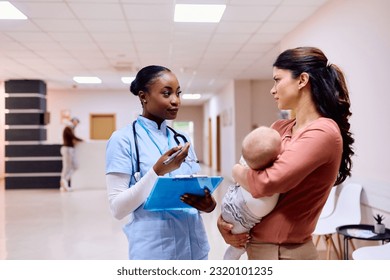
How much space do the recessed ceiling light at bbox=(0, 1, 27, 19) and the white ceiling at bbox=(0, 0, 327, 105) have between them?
93mm

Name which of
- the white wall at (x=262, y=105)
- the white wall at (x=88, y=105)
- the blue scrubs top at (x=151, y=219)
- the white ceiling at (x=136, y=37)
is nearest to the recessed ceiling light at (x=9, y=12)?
the white ceiling at (x=136, y=37)

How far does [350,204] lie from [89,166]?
6.36m

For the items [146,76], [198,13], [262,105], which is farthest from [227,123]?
[146,76]

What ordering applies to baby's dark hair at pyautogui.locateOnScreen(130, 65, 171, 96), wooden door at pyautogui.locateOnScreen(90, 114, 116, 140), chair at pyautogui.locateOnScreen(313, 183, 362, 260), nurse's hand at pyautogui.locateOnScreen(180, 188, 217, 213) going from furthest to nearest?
wooden door at pyautogui.locateOnScreen(90, 114, 116, 140)
chair at pyautogui.locateOnScreen(313, 183, 362, 260)
baby's dark hair at pyautogui.locateOnScreen(130, 65, 171, 96)
nurse's hand at pyautogui.locateOnScreen(180, 188, 217, 213)

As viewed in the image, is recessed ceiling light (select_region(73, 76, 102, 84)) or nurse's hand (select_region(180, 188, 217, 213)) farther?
recessed ceiling light (select_region(73, 76, 102, 84))

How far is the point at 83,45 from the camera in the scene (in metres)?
5.61

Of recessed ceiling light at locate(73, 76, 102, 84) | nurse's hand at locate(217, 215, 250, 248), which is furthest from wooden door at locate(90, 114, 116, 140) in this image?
nurse's hand at locate(217, 215, 250, 248)

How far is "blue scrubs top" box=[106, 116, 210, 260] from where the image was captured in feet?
3.98

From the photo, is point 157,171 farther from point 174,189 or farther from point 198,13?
point 198,13

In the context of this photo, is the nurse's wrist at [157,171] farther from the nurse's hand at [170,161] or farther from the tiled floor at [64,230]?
the tiled floor at [64,230]

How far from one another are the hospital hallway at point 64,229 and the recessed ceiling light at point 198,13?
2.59 metres

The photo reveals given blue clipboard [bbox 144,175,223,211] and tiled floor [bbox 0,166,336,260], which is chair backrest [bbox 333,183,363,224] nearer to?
tiled floor [bbox 0,166,336,260]

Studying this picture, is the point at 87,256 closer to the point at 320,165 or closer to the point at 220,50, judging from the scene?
the point at 320,165

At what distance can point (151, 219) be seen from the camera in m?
1.24
